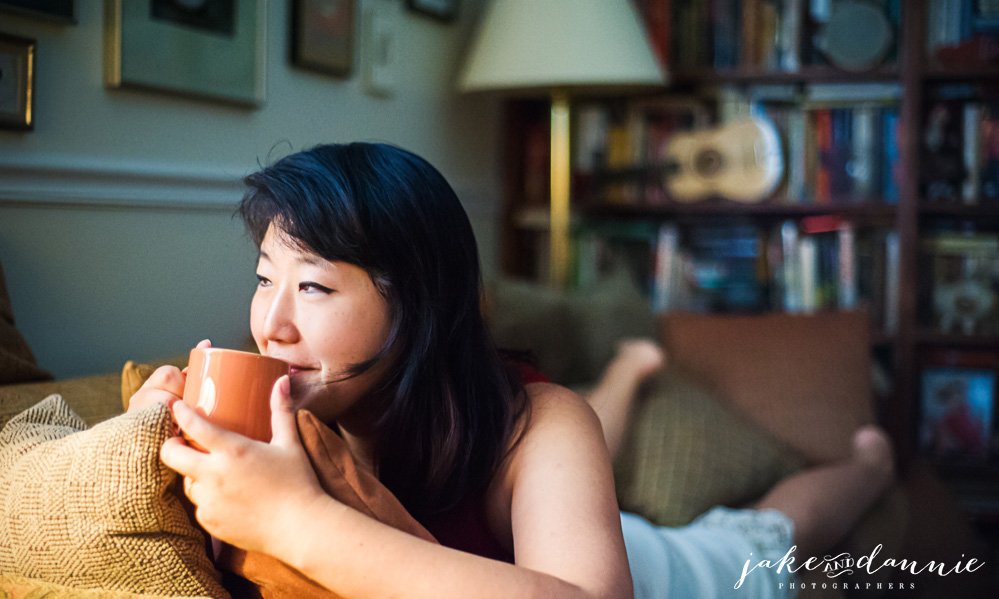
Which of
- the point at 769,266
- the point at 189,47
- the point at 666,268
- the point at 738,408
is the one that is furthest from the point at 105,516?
the point at 769,266

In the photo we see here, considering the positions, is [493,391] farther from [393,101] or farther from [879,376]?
[879,376]

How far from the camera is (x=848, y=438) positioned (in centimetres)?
199

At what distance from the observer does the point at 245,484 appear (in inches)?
25.0

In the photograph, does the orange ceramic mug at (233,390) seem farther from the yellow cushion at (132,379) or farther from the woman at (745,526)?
the woman at (745,526)

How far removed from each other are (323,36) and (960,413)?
2.16 m

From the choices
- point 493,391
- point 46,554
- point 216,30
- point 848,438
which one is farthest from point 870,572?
point 216,30

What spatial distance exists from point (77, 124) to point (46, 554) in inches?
37.8

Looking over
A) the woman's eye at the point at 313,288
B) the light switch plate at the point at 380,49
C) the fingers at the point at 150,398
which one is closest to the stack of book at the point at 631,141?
the light switch plate at the point at 380,49

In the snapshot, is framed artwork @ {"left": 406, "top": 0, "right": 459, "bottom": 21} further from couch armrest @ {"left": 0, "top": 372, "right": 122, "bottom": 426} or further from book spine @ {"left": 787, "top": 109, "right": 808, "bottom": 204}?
couch armrest @ {"left": 0, "top": 372, "right": 122, "bottom": 426}

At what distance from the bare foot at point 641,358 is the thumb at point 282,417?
4.03 feet

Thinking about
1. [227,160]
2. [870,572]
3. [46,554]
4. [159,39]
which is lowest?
[870,572]

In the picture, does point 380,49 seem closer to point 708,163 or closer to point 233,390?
point 708,163

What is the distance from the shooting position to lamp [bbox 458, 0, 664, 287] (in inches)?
87.0

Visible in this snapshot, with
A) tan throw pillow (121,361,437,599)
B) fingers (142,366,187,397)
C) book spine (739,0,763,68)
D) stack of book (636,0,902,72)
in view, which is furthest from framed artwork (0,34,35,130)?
book spine (739,0,763,68)
